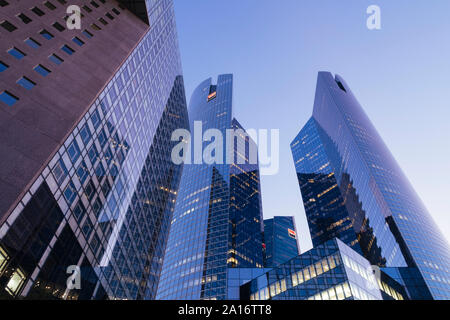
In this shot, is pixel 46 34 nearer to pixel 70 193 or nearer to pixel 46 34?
pixel 46 34

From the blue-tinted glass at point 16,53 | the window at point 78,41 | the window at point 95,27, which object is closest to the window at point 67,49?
the window at point 78,41

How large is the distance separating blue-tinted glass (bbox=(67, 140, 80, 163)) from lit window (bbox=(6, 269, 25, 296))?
1292 cm

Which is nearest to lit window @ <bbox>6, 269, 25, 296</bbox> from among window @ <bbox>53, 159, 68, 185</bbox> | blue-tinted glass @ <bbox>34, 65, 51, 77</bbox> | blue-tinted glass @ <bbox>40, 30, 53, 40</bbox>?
window @ <bbox>53, 159, 68, 185</bbox>

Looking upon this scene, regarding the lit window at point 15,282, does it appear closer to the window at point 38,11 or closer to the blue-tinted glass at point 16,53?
the blue-tinted glass at point 16,53

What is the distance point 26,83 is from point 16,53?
4343 mm

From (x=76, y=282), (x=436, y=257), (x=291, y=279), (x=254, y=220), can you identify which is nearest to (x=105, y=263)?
(x=76, y=282)

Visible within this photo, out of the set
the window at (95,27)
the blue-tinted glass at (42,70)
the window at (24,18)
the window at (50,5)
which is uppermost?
the window at (95,27)

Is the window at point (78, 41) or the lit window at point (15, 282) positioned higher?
the window at point (78, 41)

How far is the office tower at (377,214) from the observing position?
104 metres

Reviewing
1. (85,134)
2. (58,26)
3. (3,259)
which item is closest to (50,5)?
(58,26)

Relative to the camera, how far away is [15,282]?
28000mm

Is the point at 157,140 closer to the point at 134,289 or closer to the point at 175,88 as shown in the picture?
the point at 175,88

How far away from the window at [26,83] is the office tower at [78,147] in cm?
11

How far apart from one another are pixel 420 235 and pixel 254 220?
8935 cm
